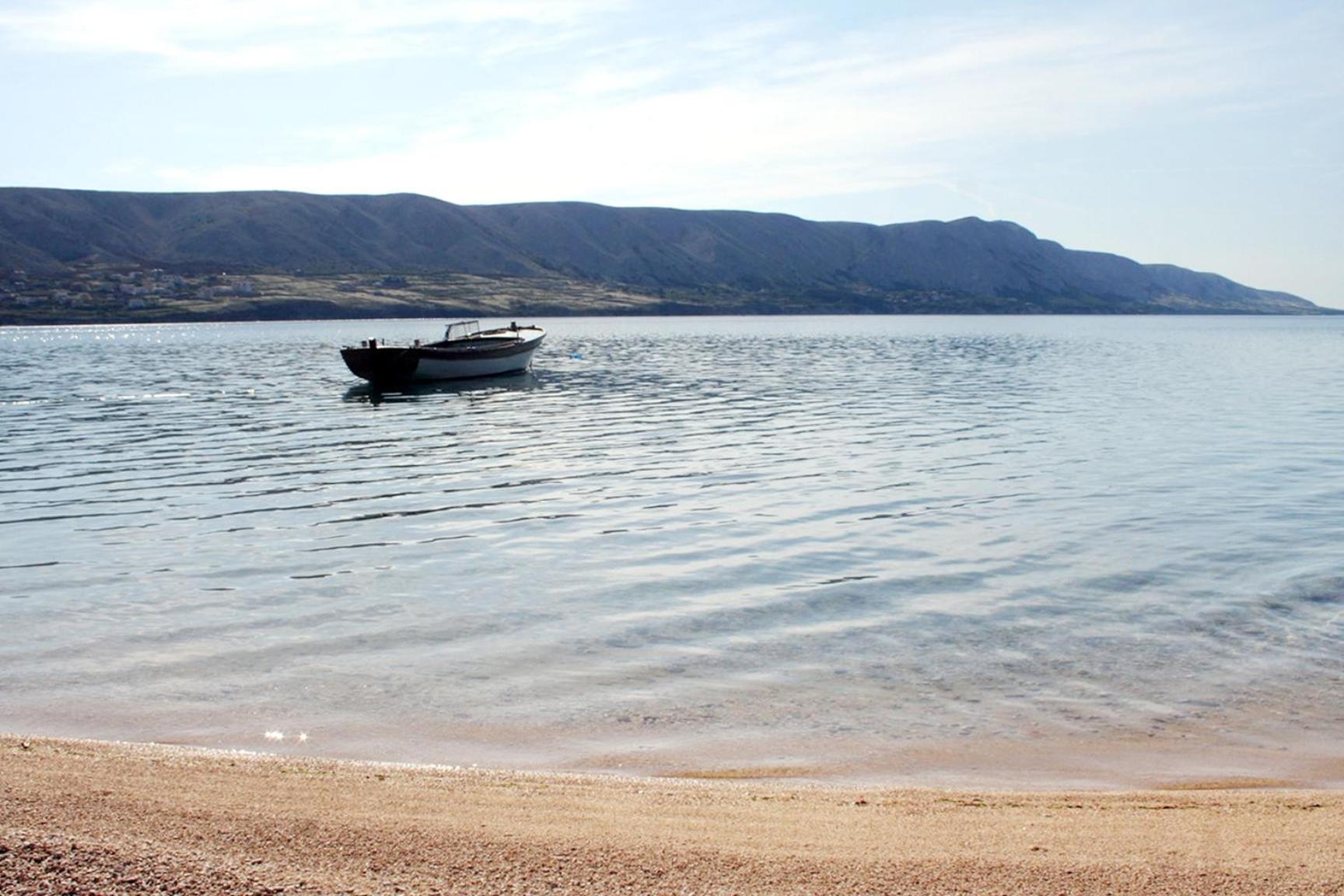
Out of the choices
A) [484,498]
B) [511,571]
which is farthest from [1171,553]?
[484,498]

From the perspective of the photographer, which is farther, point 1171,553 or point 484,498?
point 484,498

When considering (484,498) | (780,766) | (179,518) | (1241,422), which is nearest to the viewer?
(780,766)

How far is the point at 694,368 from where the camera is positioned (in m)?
66.2

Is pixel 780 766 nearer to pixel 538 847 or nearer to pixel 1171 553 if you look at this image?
pixel 538 847

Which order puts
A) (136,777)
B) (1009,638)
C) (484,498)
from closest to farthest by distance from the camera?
(136,777) < (1009,638) < (484,498)

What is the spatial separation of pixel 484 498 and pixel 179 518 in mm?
5479

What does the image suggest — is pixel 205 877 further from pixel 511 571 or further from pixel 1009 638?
pixel 511 571

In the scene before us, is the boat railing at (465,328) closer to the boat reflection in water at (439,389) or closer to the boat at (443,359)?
the boat at (443,359)

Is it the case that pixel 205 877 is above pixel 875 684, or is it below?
above

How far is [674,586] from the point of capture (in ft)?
49.5

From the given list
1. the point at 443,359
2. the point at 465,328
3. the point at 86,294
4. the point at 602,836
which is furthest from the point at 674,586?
the point at 86,294

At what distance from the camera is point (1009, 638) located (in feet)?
41.4

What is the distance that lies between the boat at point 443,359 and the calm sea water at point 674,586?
16.1m

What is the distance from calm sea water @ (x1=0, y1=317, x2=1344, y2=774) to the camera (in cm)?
1020
